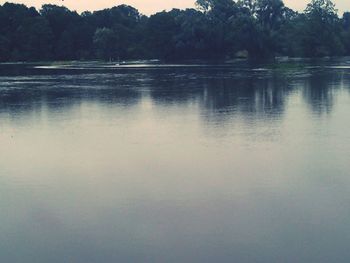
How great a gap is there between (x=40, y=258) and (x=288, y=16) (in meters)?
137

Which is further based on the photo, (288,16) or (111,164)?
(288,16)

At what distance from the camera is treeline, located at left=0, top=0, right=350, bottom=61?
117325mm

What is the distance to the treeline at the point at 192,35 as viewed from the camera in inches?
4619

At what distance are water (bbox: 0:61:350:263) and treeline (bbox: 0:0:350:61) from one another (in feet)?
311

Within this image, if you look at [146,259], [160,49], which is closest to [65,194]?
[146,259]

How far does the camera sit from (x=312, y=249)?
29.4ft

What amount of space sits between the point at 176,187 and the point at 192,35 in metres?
106

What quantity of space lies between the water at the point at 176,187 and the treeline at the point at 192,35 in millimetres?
94885

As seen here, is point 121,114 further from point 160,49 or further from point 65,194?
point 160,49

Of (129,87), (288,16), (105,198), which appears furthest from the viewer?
(288,16)

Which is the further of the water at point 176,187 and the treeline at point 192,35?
the treeline at point 192,35

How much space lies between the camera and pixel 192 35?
117 meters

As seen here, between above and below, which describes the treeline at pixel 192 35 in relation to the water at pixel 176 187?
above

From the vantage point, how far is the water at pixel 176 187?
30.1 ft
